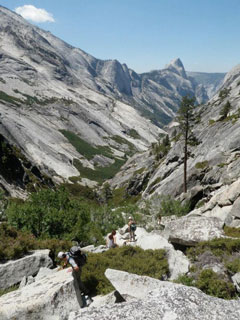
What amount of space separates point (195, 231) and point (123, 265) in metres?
5.69

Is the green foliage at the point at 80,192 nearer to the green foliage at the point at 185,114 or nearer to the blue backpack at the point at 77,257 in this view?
the green foliage at the point at 185,114

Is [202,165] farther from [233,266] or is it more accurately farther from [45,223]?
[233,266]

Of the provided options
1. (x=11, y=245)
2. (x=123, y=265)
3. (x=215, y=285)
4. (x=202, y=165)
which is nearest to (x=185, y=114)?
(x=202, y=165)

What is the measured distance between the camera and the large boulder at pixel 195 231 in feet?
57.7

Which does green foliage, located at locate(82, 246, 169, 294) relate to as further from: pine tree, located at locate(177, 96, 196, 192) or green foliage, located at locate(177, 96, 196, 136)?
green foliage, located at locate(177, 96, 196, 136)

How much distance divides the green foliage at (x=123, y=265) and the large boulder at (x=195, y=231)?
7.67 feet

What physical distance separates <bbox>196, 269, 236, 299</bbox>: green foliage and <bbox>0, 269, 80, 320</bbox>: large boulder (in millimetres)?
5480

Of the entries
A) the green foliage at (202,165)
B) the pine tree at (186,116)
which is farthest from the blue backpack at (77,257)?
the green foliage at (202,165)

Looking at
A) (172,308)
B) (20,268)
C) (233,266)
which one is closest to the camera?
(172,308)

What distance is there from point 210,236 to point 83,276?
8.53 meters

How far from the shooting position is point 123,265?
15070 mm

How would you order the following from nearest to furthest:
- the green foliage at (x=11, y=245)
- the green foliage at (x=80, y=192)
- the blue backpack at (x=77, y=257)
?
the blue backpack at (x=77, y=257) → the green foliage at (x=11, y=245) → the green foliage at (x=80, y=192)

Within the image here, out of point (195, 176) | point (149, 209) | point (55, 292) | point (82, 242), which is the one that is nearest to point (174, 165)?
point (195, 176)

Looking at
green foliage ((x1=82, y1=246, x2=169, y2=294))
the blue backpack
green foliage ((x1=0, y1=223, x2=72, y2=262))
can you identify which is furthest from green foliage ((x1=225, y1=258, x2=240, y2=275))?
green foliage ((x1=0, y1=223, x2=72, y2=262))
